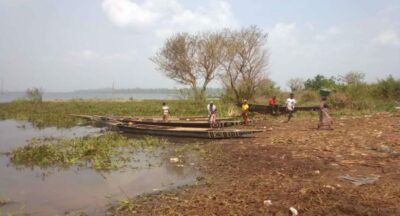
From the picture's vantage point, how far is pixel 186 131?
1761 centimetres

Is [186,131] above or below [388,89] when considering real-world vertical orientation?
below

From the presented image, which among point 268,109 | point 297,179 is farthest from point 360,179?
point 268,109

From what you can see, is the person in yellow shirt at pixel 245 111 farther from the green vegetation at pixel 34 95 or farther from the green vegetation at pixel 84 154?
the green vegetation at pixel 34 95

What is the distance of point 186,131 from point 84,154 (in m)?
5.20

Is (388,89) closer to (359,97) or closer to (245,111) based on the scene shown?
(359,97)

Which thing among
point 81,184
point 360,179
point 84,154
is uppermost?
point 360,179

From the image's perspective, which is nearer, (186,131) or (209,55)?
(186,131)

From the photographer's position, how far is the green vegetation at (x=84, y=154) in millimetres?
12805

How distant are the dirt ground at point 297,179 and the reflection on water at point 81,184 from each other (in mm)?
957

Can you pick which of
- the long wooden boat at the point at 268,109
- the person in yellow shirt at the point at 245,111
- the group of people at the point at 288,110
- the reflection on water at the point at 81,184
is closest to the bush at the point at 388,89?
the long wooden boat at the point at 268,109

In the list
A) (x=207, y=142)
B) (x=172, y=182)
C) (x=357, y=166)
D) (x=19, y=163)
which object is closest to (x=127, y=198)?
(x=172, y=182)

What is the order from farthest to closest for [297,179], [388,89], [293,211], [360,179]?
1. [388,89]
2. [297,179]
3. [360,179]
4. [293,211]

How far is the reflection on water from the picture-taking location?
28.0 ft

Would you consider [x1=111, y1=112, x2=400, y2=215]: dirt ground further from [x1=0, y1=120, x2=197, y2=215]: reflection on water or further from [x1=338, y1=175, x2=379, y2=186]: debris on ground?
[x1=0, y1=120, x2=197, y2=215]: reflection on water
